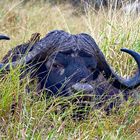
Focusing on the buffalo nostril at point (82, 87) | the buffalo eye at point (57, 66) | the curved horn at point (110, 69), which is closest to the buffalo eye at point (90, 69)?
the curved horn at point (110, 69)

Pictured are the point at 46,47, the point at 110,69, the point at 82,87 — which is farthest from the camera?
the point at 110,69

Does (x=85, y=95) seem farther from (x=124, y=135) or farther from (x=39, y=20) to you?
(x=39, y=20)

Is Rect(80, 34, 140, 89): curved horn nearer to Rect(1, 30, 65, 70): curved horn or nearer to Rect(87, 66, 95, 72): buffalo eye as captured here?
Rect(87, 66, 95, 72): buffalo eye

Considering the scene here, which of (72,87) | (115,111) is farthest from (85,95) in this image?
(115,111)

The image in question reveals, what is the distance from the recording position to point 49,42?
612 cm

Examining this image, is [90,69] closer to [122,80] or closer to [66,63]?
[66,63]

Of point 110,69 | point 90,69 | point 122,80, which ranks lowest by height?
point 122,80

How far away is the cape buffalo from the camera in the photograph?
231 inches

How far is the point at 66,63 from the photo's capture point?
5969mm

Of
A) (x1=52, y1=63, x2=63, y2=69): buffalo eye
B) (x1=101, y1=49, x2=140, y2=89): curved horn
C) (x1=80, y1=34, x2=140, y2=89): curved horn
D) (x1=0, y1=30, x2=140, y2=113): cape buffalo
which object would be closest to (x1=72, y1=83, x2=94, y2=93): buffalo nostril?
(x1=0, y1=30, x2=140, y2=113): cape buffalo

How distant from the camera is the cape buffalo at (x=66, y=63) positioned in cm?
587

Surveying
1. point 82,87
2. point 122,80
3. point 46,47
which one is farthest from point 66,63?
point 122,80

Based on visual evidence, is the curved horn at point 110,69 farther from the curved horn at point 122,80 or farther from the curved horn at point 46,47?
the curved horn at point 46,47

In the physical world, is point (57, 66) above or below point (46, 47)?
below
